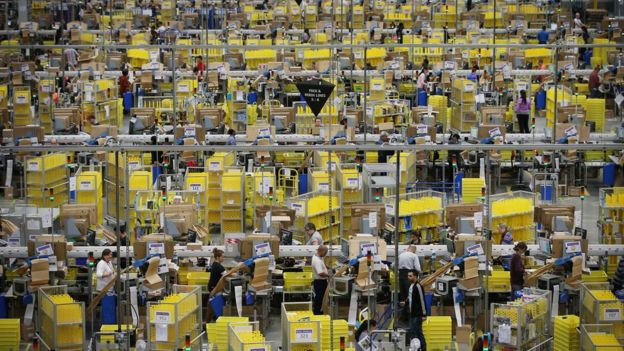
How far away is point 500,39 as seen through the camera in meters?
40.3

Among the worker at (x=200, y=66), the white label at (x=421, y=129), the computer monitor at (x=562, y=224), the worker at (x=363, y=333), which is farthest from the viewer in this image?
the worker at (x=200, y=66)

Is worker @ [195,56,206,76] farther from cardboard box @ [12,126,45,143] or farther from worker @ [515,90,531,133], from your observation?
worker @ [515,90,531,133]

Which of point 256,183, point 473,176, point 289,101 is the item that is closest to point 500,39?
point 289,101

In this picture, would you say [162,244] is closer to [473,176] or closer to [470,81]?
[473,176]

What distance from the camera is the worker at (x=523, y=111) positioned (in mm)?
28922

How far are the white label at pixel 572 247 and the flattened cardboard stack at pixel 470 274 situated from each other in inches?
50.6

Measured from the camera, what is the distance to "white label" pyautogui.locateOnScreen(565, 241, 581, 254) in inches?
813

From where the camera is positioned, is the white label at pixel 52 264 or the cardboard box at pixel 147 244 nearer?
the white label at pixel 52 264

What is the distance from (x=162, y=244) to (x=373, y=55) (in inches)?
644

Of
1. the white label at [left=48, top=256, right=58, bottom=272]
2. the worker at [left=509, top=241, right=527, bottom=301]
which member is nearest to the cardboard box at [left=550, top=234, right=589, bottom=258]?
the worker at [left=509, top=241, right=527, bottom=301]

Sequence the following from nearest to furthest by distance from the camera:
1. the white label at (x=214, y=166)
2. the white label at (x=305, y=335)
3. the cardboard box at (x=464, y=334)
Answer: the white label at (x=305, y=335) → the cardboard box at (x=464, y=334) → the white label at (x=214, y=166)

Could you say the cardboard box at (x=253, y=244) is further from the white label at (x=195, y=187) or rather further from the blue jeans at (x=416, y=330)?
the white label at (x=195, y=187)

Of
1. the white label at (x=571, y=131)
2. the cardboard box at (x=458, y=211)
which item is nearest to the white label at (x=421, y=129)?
the white label at (x=571, y=131)

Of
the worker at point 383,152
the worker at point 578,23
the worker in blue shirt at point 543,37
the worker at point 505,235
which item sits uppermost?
the worker at point 578,23
